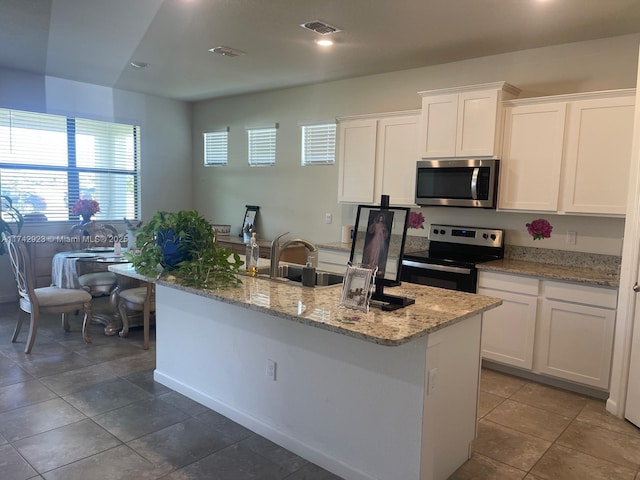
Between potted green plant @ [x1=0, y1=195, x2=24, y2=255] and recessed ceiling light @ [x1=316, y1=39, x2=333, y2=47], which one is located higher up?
recessed ceiling light @ [x1=316, y1=39, x2=333, y2=47]

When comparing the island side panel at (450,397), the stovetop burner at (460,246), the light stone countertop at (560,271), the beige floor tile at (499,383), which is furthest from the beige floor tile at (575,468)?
the stovetop burner at (460,246)

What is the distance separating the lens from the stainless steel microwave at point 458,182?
3.82 meters

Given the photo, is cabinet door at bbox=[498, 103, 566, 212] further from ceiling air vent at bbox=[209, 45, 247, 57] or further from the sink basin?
ceiling air vent at bbox=[209, 45, 247, 57]

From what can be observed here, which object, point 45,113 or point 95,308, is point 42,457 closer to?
point 95,308

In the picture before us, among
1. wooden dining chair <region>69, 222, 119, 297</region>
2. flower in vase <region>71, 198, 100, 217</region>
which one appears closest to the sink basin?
wooden dining chair <region>69, 222, 119, 297</region>

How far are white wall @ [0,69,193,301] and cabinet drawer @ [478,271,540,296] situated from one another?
482cm

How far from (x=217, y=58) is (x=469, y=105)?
241cm

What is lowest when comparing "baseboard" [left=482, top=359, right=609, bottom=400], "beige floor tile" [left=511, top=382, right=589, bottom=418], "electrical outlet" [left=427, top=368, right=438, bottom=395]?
"beige floor tile" [left=511, top=382, right=589, bottom=418]

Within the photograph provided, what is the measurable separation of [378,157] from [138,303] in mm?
2648

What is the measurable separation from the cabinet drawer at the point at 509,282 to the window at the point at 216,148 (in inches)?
165

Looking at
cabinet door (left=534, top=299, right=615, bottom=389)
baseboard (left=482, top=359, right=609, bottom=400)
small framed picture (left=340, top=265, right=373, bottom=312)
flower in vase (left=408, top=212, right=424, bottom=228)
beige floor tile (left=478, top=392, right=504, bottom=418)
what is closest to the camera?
small framed picture (left=340, top=265, right=373, bottom=312)

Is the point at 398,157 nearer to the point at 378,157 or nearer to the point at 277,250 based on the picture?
the point at 378,157

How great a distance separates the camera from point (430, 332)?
1911 mm

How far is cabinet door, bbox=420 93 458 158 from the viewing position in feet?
13.0
